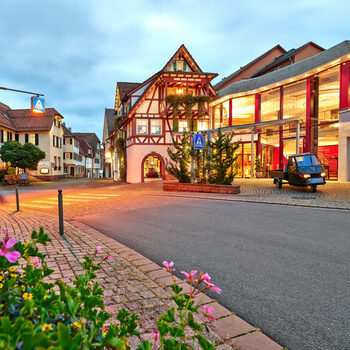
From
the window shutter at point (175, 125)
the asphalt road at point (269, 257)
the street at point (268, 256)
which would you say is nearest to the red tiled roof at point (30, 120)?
the window shutter at point (175, 125)

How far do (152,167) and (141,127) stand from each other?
4.74 metres

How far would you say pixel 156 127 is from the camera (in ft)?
92.4

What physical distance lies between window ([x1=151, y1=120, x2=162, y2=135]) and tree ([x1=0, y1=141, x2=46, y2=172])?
1333cm

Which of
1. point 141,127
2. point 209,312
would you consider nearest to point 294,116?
point 141,127

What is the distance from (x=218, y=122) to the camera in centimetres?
3130

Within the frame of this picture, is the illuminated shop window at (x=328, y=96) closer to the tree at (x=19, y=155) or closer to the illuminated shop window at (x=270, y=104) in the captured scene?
the illuminated shop window at (x=270, y=104)

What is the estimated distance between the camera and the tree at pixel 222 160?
50.2ft

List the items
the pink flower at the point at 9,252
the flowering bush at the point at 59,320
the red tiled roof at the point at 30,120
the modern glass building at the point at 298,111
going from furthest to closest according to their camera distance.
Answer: the red tiled roof at the point at 30,120, the modern glass building at the point at 298,111, the pink flower at the point at 9,252, the flowering bush at the point at 59,320

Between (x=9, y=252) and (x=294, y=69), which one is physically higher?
(x=294, y=69)

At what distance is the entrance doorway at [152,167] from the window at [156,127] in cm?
211

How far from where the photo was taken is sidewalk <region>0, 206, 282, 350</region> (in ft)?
7.95

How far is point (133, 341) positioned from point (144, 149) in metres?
26.0

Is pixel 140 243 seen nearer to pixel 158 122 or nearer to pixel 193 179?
pixel 193 179

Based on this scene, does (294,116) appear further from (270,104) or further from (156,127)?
(156,127)
